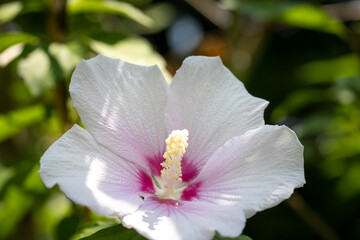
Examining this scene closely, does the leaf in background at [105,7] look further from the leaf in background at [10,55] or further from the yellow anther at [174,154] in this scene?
the yellow anther at [174,154]

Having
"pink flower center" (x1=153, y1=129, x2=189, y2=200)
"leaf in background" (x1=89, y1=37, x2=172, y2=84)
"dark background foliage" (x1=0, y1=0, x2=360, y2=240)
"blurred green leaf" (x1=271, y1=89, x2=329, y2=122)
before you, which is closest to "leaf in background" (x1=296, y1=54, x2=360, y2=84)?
"dark background foliage" (x1=0, y1=0, x2=360, y2=240)

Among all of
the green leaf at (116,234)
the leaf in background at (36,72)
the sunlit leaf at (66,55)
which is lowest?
the green leaf at (116,234)

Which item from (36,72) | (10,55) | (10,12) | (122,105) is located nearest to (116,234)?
(122,105)

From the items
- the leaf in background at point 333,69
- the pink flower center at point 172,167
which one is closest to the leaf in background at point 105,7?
the pink flower center at point 172,167

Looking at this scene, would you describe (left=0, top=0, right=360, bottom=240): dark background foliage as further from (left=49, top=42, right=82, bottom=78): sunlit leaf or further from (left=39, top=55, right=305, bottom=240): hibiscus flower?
(left=39, top=55, right=305, bottom=240): hibiscus flower

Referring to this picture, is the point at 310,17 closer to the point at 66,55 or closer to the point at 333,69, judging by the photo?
the point at 333,69
